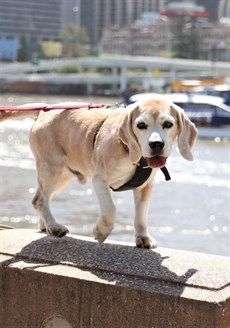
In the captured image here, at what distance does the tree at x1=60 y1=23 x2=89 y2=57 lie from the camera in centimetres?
13388

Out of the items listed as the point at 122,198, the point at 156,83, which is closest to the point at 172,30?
the point at 156,83

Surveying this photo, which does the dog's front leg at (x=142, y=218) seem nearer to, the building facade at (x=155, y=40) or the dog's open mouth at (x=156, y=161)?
the dog's open mouth at (x=156, y=161)

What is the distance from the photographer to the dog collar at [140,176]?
17.2ft

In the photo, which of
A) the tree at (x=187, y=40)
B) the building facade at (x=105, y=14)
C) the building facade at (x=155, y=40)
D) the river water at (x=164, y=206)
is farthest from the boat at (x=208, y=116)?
the building facade at (x=105, y=14)

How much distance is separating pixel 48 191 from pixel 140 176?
0.84 m

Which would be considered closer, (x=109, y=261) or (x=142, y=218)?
(x=109, y=261)

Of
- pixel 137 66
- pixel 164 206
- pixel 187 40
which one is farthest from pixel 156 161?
pixel 187 40

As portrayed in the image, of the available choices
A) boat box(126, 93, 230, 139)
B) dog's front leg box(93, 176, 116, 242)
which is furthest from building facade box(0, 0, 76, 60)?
dog's front leg box(93, 176, 116, 242)

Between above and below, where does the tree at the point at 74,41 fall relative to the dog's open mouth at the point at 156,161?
below

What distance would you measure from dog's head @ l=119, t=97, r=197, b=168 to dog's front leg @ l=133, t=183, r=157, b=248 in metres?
0.57

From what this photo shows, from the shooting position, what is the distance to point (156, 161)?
15.9ft

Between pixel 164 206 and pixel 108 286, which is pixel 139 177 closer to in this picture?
pixel 108 286

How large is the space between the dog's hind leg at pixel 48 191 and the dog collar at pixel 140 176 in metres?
0.61

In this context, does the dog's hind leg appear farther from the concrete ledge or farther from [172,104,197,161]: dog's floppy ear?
[172,104,197,161]: dog's floppy ear
